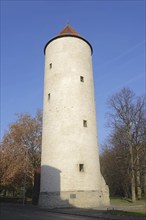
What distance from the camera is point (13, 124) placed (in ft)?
117

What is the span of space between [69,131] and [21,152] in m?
12.9

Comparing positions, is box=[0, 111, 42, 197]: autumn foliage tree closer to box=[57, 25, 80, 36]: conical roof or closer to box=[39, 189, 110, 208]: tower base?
box=[39, 189, 110, 208]: tower base

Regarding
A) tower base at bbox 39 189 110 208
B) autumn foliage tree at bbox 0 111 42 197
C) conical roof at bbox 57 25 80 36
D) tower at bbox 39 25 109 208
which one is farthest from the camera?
autumn foliage tree at bbox 0 111 42 197

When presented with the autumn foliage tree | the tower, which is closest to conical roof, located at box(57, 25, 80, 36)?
the tower

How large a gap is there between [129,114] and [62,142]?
1500cm

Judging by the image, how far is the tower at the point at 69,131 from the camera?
866 inches

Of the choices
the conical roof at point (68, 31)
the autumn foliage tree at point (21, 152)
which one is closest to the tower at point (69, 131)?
the conical roof at point (68, 31)

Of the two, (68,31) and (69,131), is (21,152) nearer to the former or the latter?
(69,131)

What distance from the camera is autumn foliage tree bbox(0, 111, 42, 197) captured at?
32.3 metres

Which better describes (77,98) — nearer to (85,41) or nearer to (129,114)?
(85,41)

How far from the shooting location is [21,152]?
33844 mm

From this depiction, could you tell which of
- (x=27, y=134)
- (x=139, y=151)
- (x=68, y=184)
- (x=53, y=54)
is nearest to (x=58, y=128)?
(x=68, y=184)

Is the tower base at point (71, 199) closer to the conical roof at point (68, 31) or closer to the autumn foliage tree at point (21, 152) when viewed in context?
the autumn foliage tree at point (21, 152)

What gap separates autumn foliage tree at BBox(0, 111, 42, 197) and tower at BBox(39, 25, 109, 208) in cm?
926
